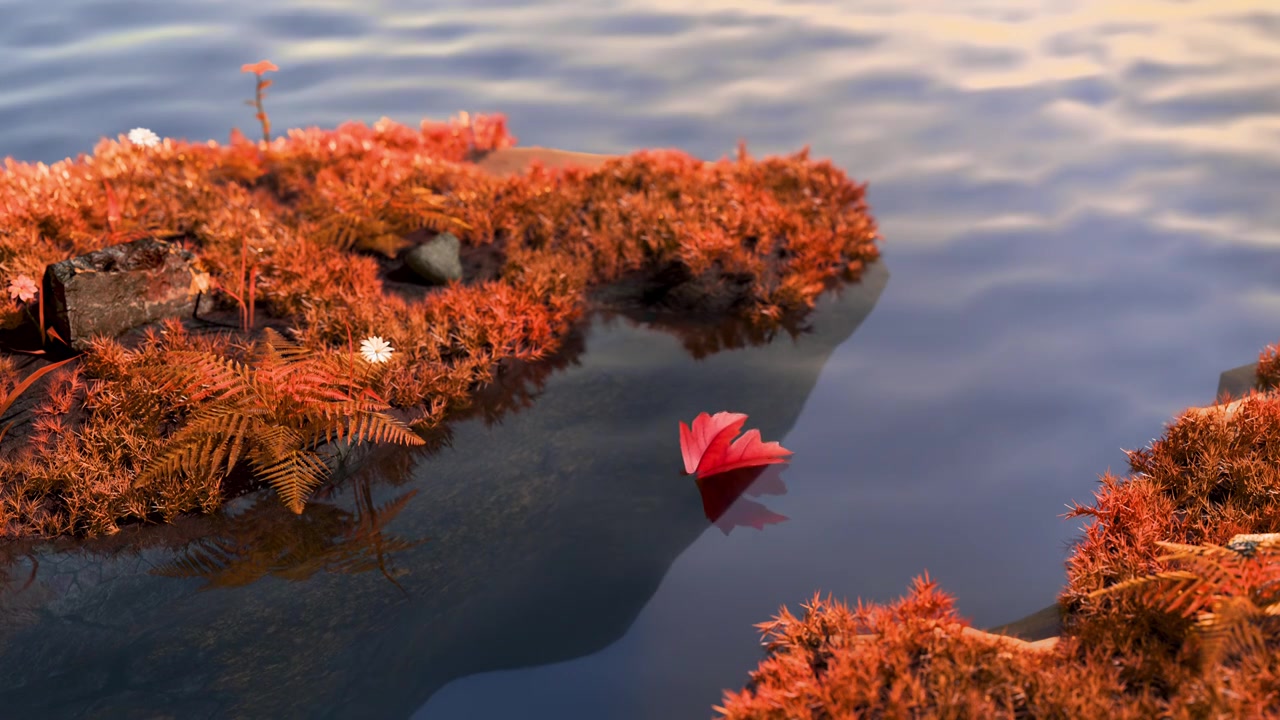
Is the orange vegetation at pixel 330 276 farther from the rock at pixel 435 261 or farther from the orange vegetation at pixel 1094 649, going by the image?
the orange vegetation at pixel 1094 649

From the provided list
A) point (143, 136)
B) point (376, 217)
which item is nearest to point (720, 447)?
point (376, 217)

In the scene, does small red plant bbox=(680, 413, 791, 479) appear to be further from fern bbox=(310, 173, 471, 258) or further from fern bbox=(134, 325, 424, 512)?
fern bbox=(310, 173, 471, 258)

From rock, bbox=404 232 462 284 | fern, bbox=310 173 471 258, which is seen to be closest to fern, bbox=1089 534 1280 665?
rock, bbox=404 232 462 284

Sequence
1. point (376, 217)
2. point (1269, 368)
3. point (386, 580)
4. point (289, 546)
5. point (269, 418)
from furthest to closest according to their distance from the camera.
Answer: point (376, 217)
point (1269, 368)
point (269, 418)
point (289, 546)
point (386, 580)

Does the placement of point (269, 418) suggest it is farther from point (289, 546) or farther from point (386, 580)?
point (386, 580)

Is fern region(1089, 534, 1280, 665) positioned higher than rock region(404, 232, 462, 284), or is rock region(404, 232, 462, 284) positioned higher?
rock region(404, 232, 462, 284)

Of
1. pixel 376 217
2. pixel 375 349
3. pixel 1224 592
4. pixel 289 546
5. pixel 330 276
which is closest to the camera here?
pixel 1224 592

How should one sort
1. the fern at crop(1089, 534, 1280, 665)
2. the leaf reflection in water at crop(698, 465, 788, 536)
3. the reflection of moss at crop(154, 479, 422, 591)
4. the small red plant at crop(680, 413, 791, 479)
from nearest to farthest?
the fern at crop(1089, 534, 1280, 665), the reflection of moss at crop(154, 479, 422, 591), the leaf reflection in water at crop(698, 465, 788, 536), the small red plant at crop(680, 413, 791, 479)
